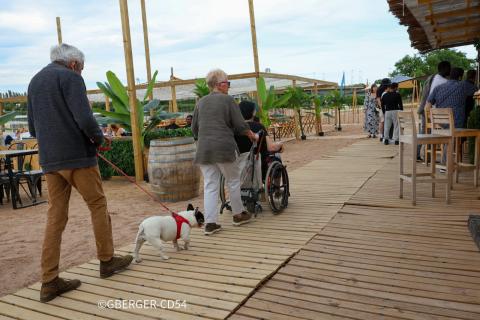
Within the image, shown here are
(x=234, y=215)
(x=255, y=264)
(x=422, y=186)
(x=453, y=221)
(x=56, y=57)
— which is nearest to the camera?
(x=56, y=57)

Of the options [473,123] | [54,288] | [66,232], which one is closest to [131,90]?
[66,232]

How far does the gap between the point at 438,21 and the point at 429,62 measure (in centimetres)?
3692

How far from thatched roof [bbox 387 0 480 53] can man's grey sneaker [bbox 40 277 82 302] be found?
4.55 metres

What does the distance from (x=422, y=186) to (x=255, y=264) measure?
3.05 metres

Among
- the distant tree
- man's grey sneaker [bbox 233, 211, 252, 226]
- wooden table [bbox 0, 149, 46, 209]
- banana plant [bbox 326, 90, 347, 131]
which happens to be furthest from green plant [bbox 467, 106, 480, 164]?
the distant tree

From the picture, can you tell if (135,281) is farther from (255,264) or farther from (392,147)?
(392,147)

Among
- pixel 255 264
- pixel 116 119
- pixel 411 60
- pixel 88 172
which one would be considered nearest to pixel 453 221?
pixel 255 264

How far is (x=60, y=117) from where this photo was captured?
2.46 meters

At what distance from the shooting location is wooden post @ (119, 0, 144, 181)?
6.75 m

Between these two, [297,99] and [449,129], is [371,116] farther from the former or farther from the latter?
[449,129]

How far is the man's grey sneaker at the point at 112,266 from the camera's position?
2756 mm

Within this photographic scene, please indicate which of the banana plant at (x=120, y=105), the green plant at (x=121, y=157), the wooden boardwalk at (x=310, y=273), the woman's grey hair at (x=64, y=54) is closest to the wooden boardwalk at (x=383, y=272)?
the wooden boardwalk at (x=310, y=273)

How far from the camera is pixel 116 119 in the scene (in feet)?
23.7

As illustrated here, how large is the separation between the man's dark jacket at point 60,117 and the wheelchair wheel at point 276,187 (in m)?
1.88
